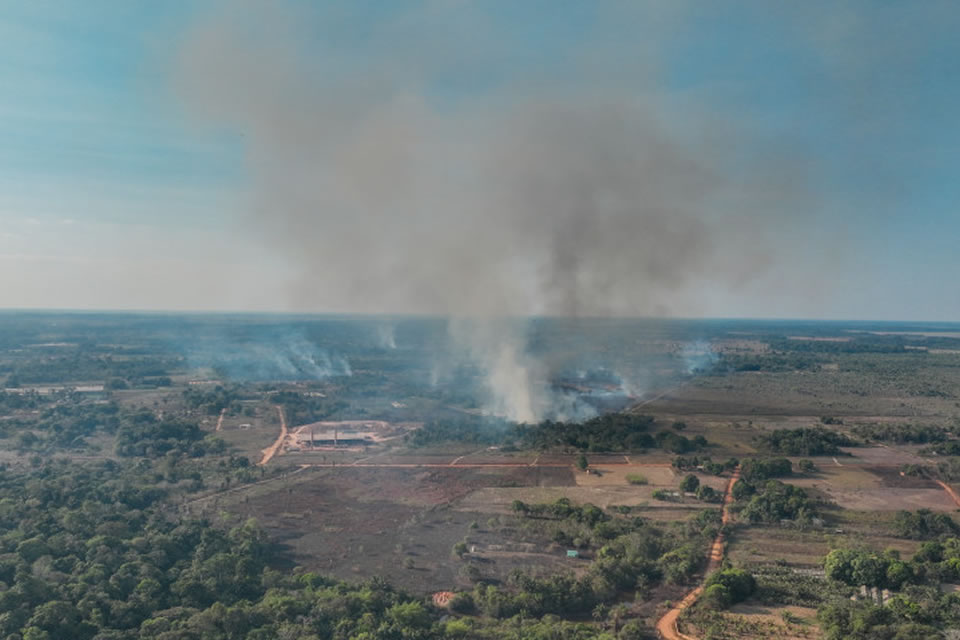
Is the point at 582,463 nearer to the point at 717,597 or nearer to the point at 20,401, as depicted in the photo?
the point at 717,597

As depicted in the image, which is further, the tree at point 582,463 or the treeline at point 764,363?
the treeline at point 764,363

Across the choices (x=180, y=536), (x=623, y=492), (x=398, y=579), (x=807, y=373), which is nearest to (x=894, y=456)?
(x=623, y=492)

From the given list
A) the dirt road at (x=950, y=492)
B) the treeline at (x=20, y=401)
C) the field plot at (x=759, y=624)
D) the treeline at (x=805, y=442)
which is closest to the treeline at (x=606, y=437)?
the treeline at (x=805, y=442)

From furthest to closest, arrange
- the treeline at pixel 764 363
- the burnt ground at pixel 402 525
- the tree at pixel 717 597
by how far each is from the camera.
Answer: the treeline at pixel 764 363
the burnt ground at pixel 402 525
the tree at pixel 717 597

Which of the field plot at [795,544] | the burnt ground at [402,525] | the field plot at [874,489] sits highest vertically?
the field plot at [874,489]

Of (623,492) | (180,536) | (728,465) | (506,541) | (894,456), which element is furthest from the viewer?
(894,456)

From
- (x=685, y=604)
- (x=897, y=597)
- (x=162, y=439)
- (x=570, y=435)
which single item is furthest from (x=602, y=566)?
(x=162, y=439)

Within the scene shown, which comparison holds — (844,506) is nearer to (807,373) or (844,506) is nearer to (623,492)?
(623,492)

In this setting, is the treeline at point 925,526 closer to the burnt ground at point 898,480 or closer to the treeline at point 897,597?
the treeline at point 897,597

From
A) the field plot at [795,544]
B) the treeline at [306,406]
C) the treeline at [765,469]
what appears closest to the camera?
the field plot at [795,544]
